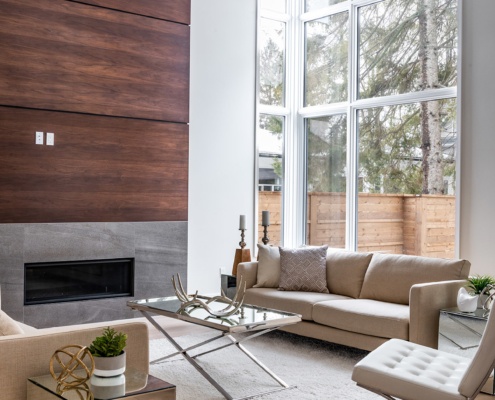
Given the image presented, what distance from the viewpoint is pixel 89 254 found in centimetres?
582

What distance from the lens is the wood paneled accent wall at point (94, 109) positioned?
5.46m

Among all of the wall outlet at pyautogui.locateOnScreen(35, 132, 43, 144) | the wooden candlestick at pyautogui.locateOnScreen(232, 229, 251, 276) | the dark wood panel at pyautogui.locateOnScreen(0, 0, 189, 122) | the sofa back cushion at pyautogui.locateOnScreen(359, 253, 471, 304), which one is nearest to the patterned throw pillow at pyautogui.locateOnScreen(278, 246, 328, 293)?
the sofa back cushion at pyautogui.locateOnScreen(359, 253, 471, 304)

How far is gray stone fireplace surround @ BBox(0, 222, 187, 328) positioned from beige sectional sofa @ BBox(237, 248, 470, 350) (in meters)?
0.88

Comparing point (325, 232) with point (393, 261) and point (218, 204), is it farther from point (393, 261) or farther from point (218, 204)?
point (393, 261)

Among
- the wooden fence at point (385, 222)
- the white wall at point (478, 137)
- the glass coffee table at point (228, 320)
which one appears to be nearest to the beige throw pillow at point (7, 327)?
the glass coffee table at point (228, 320)

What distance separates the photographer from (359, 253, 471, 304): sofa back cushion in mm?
4855

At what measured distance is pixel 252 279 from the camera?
5832 millimetres

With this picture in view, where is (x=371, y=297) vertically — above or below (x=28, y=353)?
below

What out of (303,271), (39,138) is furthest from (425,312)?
(39,138)

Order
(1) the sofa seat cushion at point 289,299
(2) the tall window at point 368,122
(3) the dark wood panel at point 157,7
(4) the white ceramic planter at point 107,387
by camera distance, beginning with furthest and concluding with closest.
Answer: (2) the tall window at point 368,122 < (3) the dark wood panel at point 157,7 < (1) the sofa seat cushion at point 289,299 < (4) the white ceramic planter at point 107,387

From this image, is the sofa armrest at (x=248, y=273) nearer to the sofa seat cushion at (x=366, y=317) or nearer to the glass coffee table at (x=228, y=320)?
the sofa seat cushion at (x=366, y=317)

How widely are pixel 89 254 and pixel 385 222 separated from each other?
286 centimetres

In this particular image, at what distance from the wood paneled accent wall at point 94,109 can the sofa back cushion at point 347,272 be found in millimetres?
1616

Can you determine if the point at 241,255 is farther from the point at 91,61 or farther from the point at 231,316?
the point at 231,316
